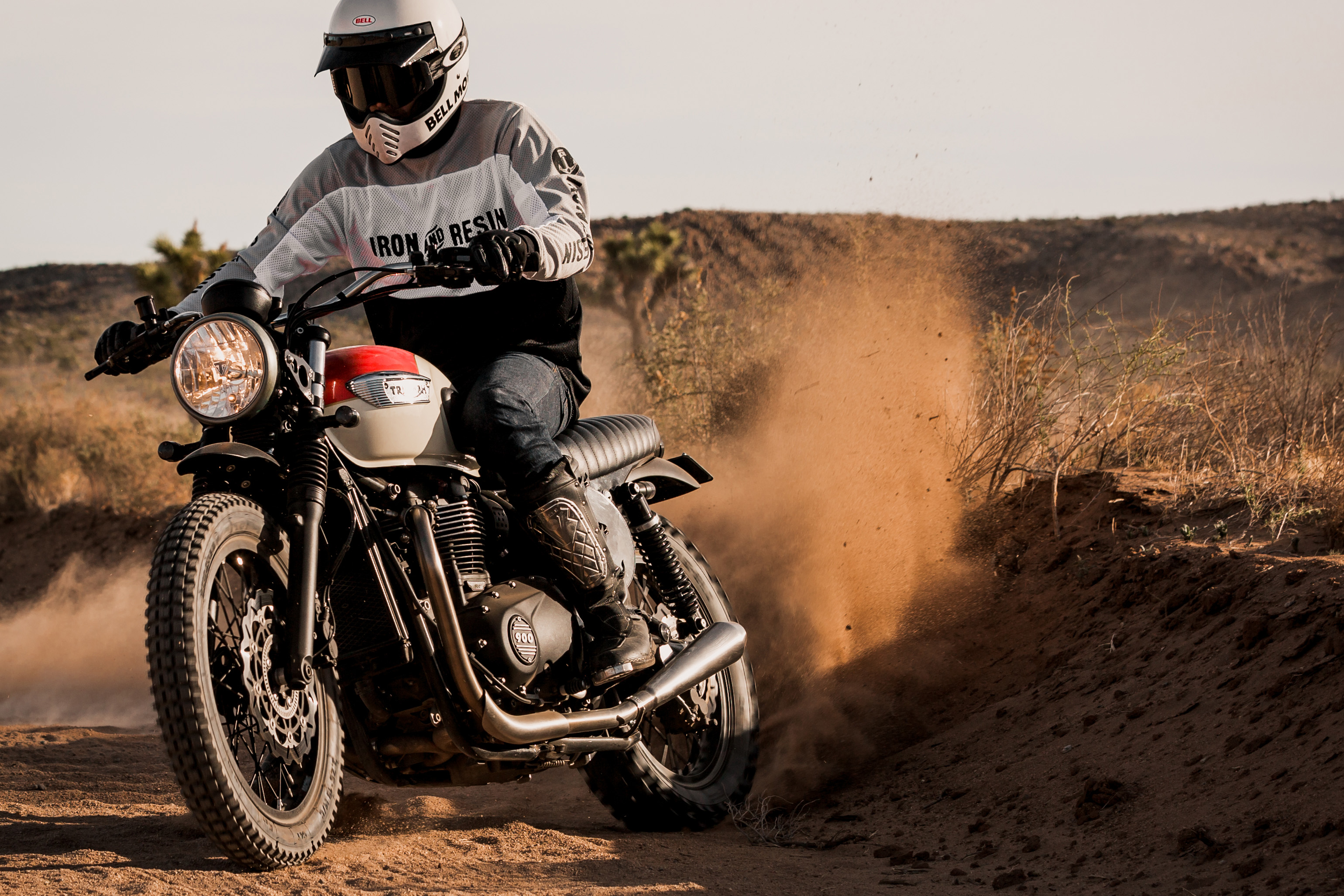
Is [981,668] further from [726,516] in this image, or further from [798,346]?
[798,346]

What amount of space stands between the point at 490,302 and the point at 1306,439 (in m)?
5.20

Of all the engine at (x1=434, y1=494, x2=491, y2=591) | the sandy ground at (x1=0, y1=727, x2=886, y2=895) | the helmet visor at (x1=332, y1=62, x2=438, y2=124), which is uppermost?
the helmet visor at (x1=332, y1=62, x2=438, y2=124)

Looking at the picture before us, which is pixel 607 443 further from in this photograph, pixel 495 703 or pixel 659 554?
pixel 495 703

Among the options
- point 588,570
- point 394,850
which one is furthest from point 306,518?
point 394,850

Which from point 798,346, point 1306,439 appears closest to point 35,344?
point 798,346

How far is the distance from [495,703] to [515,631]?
0.80 feet

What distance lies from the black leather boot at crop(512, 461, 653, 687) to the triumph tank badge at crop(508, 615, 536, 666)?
0.31m

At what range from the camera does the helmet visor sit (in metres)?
4.16

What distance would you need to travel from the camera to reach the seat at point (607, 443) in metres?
4.71

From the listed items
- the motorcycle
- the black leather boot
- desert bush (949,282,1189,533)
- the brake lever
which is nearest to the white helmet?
the motorcycle

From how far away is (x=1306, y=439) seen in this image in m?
7.16

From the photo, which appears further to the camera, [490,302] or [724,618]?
[724,618]

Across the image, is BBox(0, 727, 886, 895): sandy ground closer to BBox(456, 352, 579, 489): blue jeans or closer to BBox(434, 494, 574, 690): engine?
BBox(434, 494, 574, 690): engine

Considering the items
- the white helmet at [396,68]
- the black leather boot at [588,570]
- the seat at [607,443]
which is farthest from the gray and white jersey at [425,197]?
the black leather boot at [588,570]
